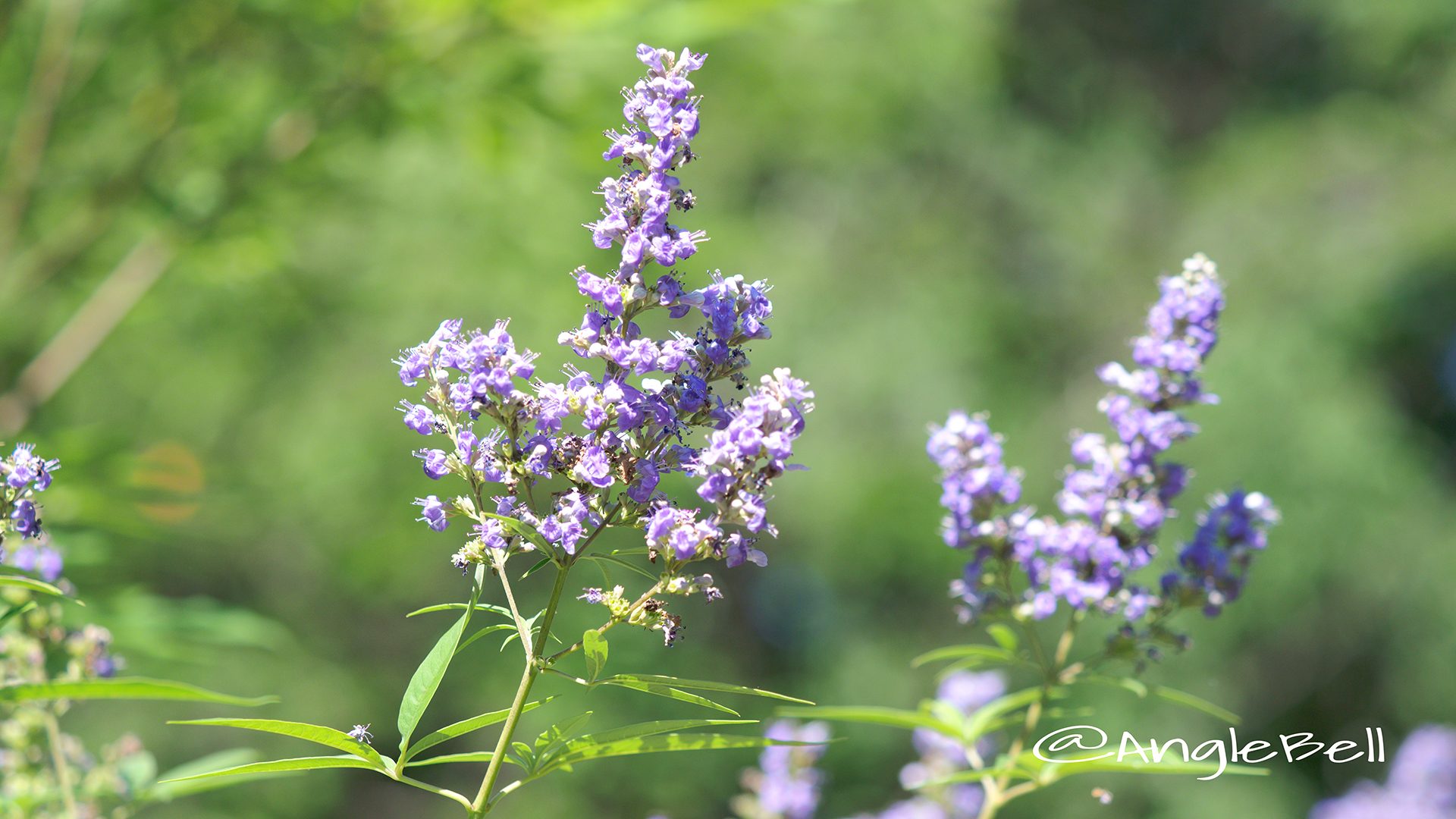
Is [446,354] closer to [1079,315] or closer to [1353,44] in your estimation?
[1079,315]

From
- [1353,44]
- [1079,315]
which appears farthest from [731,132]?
[1353,44]

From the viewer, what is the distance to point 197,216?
3674 millimetres

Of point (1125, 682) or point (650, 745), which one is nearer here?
point (650, 745)

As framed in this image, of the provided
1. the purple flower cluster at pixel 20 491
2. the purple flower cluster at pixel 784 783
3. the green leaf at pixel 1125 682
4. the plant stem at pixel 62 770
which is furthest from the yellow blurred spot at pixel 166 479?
the green leaf at pixel 1125 682

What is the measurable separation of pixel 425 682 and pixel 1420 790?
630 centimetres

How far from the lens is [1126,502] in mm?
2264

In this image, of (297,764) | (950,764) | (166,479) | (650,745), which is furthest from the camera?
(166,479)

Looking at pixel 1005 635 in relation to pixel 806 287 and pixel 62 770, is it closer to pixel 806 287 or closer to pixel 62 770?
pixel 62 770

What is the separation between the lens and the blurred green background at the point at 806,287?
402cm

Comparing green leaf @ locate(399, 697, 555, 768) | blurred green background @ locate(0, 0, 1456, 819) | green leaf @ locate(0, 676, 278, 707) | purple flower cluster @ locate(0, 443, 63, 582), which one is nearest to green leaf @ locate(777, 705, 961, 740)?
green leaf @ locate(399, 697, 555, 768)

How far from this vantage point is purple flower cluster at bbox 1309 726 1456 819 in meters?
6.01

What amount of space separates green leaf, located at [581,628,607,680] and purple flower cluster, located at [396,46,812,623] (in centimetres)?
10

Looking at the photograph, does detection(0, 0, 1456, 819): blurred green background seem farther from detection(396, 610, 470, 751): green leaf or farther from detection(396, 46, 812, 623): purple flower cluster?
detection(396, 610, 470, 751): green leaf

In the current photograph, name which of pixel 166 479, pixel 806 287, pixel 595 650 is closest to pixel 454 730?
pixel 595 650
